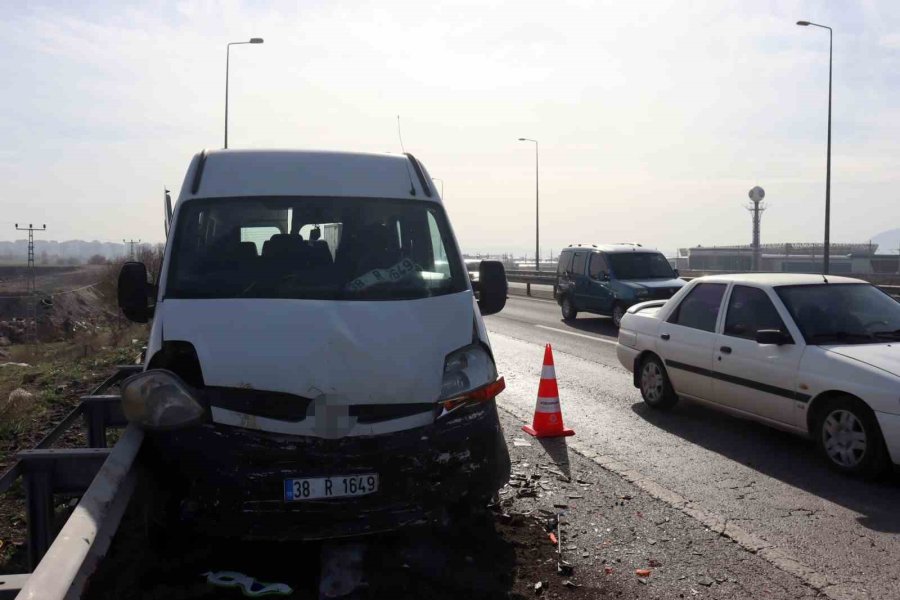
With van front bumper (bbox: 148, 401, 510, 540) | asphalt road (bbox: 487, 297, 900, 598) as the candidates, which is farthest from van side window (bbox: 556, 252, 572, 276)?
van front bumper (bbox: 148, 401, 510, 540)

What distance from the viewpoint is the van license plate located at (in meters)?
4.05

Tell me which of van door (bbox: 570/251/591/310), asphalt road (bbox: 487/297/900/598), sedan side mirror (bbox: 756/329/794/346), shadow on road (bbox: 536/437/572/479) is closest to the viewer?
asphalt road (bbox: 487/297/900/598)

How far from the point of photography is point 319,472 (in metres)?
4.08

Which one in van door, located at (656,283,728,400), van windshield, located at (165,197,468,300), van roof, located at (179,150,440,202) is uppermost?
van roof, located at (179,150,440,202)

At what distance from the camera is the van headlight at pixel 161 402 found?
4094mm

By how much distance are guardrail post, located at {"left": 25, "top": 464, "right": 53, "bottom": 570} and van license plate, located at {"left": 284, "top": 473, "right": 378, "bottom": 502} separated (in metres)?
1.24

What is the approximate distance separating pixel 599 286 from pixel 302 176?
1491cm

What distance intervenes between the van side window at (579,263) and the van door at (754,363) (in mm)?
12533

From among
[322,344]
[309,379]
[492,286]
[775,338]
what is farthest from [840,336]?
[309,379]

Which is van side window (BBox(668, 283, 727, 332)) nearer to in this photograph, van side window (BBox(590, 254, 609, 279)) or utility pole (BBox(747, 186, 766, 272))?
van side window (BBox(590, 254, 609, 279))

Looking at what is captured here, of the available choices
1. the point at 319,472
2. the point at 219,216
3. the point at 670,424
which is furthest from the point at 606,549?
the point at 670,424

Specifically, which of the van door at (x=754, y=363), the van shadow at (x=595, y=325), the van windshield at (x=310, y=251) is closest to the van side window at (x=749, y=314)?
the van door at (x=754, y=363)

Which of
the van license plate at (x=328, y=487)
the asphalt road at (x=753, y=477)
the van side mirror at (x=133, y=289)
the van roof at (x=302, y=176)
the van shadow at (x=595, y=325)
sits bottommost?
the asphalt road at (x=753, y=477)

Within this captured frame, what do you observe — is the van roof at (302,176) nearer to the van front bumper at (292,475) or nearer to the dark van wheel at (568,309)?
the van front bumper at (292,475)
